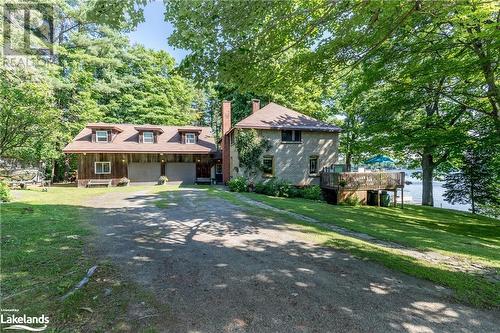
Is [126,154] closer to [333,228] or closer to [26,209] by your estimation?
[26,209]

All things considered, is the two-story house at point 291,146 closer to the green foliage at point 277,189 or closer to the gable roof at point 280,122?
the gable roof at point 280,122

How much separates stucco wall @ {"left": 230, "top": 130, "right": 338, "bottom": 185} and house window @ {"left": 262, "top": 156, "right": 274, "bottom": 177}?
0.90 ft

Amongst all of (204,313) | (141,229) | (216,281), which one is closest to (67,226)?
(141,229)

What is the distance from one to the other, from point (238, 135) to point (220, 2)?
1561cm

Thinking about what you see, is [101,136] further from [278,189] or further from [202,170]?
[278,189]

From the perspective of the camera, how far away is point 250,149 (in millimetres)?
19938

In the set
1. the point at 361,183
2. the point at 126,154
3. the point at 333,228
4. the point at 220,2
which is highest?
the point at 220,2

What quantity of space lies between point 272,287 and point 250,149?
52.9ft

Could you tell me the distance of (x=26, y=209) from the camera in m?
9.97

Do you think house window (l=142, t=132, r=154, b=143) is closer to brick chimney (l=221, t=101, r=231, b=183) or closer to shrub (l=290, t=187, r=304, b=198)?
brick chimney (l=221, t=101, r=231, b=183)

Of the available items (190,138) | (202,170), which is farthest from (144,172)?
(190,138)

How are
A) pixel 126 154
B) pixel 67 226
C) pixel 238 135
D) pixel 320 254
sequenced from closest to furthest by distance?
1. pixel 320 254
2. pixel 67 226
3. pixel 238 135
4. pixel 126 154

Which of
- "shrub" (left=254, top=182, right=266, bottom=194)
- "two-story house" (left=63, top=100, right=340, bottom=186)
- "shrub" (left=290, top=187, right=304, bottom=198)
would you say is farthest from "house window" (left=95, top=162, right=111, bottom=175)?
"shrub" (left=290, top=187, right=304, bottom=198)

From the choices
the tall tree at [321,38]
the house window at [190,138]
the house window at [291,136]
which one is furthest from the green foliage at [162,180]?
the tall tree at [321,38]
